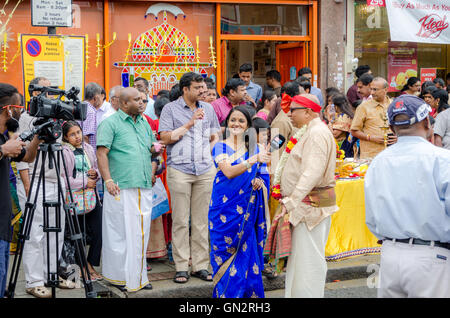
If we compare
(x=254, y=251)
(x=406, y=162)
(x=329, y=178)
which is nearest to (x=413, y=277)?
(x=406, y=162)

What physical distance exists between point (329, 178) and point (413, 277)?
5.17 ft

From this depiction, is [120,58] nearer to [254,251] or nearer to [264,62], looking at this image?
[264,62]

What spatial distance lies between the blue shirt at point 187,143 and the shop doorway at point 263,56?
4.88 metres

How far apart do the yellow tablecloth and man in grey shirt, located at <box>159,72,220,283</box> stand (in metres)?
1.53

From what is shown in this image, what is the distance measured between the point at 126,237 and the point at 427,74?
972 centimetres

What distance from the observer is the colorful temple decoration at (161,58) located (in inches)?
414

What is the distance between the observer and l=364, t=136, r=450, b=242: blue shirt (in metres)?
3.51

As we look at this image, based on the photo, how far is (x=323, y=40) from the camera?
11.6 m

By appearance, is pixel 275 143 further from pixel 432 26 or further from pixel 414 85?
pixel 432 26

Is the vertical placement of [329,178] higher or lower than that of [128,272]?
higher

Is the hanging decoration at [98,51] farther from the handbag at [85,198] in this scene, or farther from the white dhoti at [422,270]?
the white dhoti at [422,270]

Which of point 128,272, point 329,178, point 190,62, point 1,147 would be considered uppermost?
point 190,62

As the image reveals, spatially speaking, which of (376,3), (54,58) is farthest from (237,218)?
(376,3)

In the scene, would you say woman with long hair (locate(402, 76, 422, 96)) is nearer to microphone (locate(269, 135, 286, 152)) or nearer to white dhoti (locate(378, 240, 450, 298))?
microphone (locate(269, 135, 286, 152))
